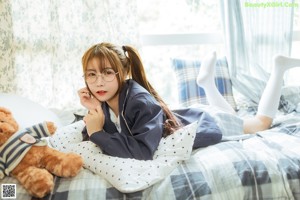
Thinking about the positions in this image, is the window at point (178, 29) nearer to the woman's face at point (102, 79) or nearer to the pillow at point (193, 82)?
the pillow at point (193, 82)

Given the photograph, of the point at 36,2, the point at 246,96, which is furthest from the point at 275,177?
the point at 36,2

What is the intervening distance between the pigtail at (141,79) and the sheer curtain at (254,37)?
89 centimetres

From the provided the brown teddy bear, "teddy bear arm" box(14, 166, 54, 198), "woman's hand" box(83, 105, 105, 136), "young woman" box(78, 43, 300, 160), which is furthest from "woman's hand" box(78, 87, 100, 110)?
"teddy bear arm" box(14, 166, 54, 198)

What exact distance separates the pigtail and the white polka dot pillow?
0.06 metres

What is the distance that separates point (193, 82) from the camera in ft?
6.13

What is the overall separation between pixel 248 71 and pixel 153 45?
0.68 m

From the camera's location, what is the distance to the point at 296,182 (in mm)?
953

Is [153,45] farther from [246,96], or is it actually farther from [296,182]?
[296,182]

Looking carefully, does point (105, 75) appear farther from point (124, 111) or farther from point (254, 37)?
point (254, 37)

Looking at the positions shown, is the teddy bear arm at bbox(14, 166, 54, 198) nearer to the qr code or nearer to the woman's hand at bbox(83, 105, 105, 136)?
the qr code

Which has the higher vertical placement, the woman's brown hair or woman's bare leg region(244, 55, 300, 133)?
the woman's brown hair

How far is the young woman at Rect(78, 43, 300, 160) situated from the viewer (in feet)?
3.23

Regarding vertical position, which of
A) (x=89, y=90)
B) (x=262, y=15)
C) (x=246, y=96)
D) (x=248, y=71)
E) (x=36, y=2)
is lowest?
(x=246, y=96)

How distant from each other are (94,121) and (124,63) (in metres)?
0.27
